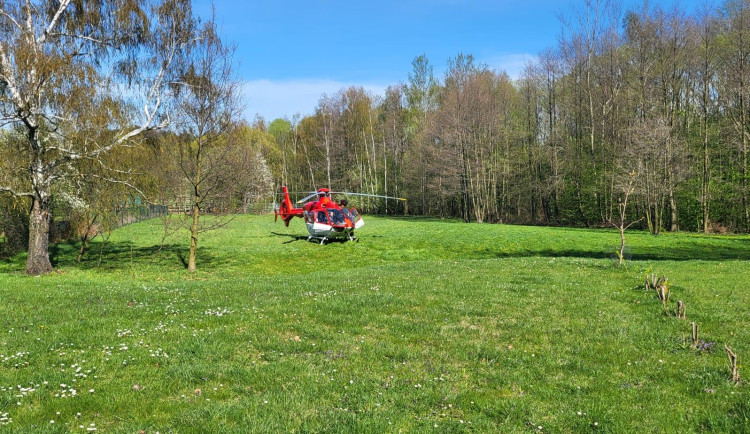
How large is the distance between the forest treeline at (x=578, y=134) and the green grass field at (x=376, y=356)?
28232mm

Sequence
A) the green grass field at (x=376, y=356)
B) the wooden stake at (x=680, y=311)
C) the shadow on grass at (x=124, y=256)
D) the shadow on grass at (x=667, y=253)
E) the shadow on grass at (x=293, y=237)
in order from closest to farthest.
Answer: the green grass field at (x=376, y=356)
the wooden stake at (x=680, y=311)
the shadow on grass at (x=124, y=256)
the shadow on grass at (x=667, y=253)
the shadow on grass at (x=293, y=237)

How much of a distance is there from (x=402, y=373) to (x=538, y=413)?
2.06m

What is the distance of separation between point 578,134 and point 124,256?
163 ft

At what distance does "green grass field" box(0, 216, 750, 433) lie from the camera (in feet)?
17.7

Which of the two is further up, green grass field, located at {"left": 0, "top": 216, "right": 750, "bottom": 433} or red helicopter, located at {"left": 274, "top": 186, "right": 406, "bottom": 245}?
red helicopter, located at {"left": 274, "top": 186, "right": 406, "bottom": 245}

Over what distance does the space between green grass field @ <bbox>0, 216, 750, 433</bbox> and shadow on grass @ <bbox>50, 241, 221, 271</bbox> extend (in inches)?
300

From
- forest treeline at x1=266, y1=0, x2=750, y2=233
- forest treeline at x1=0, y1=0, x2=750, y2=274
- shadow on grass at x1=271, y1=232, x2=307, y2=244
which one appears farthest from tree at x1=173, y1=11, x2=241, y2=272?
forest treeline at x1=266, y1=0, x2=750, y2=233

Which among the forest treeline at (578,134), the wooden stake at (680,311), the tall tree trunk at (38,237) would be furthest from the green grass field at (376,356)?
the forest treeline at (578,134)

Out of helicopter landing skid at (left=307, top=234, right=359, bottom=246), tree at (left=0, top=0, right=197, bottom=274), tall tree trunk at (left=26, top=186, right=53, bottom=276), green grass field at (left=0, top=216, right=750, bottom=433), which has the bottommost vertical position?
green grass field at (left=0, top=216, right=750, bottom=433)

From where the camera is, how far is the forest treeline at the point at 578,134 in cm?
3853

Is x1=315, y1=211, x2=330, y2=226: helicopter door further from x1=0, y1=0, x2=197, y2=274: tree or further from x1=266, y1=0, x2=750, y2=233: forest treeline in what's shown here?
x1=266, y1=0, x2=750, y2=233: forest treeline

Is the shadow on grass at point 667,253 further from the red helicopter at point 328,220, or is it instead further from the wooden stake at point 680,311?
the wooden stake at point 680,311

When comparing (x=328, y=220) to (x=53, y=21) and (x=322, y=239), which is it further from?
(x=53, y=21)

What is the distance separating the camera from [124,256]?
25.8 metres
